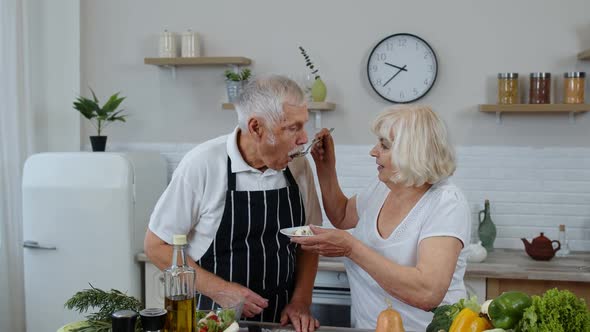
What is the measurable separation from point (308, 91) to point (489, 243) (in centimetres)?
145

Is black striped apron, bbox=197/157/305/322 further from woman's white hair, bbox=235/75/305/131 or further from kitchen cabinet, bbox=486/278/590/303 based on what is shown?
kitchen cabinet, bbox=486/278/590/303

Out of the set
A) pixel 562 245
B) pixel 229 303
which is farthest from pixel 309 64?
pixel 229 303

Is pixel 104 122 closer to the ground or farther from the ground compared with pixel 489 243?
farther from the ground

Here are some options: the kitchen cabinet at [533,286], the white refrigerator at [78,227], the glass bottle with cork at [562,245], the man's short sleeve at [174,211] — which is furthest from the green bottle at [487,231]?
the man's short sleeve at [174,211]

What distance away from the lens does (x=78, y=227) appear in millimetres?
3945

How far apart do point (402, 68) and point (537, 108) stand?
2.77ft

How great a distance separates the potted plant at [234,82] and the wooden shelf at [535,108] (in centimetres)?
148

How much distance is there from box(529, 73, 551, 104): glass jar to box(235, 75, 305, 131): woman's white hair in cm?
214

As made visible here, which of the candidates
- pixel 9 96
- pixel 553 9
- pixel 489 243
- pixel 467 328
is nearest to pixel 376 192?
pixel 467 328

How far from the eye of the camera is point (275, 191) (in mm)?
2402

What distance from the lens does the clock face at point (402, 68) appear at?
414cm

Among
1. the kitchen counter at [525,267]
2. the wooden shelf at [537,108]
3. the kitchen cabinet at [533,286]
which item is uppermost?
the wooden shelf at [537,108]

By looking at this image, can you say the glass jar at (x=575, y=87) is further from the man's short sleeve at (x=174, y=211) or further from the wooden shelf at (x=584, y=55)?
the man's short sleeve at (x=174, y=211)

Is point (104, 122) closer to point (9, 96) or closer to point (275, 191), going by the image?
point (9, 96)
